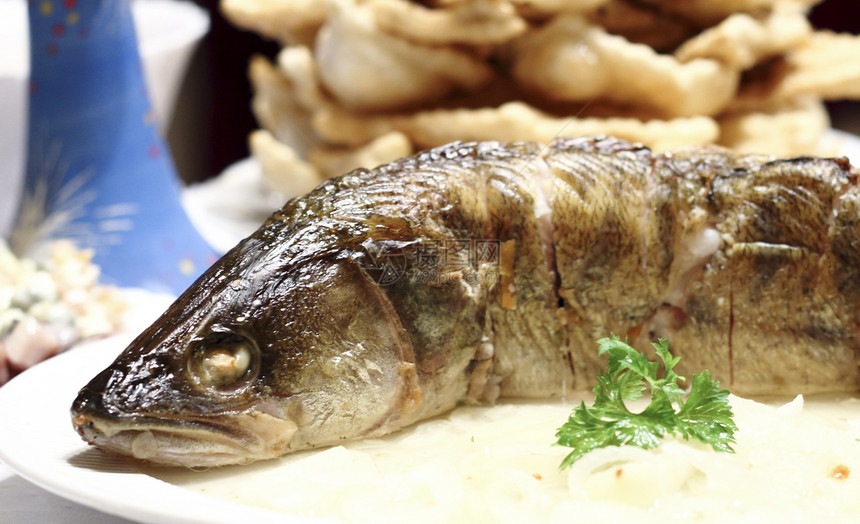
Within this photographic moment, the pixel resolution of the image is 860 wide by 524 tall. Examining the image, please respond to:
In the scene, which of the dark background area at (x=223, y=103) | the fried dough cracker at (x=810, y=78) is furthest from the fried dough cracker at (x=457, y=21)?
the dark background area at (x=223, y=103)

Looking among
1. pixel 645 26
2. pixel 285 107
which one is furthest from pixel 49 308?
pixel 645 26


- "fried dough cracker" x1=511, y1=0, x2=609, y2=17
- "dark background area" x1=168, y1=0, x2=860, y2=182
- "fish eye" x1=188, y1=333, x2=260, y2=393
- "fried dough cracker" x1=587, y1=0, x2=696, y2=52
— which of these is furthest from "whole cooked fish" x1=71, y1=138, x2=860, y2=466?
"dark background area" x1=168, y1=0, x2=860, y2=182

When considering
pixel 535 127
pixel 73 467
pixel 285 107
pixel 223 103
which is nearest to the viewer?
pixel 73 467

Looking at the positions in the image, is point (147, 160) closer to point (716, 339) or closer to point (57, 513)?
point (57, 513)

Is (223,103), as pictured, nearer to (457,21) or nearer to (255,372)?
(457,21)

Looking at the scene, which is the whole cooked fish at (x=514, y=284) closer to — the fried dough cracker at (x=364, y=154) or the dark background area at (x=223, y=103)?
the fried dough cracker at (x=364, y=154)

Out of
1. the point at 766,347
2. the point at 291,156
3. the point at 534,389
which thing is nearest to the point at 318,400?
the point at 534,389
